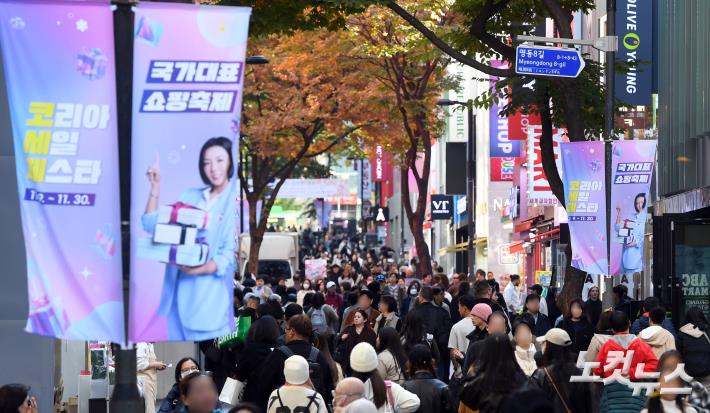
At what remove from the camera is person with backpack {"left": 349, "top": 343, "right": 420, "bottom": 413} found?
10.3 metres

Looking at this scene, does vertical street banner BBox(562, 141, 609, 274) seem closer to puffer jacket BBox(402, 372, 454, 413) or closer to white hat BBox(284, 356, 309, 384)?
puffer jacket BBox(402, 372, 454, 413)

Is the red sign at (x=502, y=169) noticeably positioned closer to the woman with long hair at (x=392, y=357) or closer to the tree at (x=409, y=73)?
the tree at (x=409, y=73)

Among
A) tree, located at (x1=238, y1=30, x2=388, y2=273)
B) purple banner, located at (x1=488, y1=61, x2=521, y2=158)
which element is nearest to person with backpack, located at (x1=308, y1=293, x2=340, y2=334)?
tree, located at (x1=238, y1=30, x2=388, y2=273)

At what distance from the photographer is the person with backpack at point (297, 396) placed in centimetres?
958

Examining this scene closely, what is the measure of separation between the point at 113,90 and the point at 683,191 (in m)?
21.4

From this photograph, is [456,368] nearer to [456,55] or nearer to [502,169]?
[456,55]

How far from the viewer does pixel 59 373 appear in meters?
13.7

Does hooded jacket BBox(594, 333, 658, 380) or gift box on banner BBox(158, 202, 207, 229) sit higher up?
gift box on banner BBox(158, 202, 207, 229)

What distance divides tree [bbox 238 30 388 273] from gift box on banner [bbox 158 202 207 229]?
99.5 ft

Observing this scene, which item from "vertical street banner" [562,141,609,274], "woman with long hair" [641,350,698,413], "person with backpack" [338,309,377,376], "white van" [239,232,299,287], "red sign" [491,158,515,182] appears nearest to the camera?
"woman with long hair" [641,350,698,413]

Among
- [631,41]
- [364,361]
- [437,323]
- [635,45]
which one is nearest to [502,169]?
[635,45]

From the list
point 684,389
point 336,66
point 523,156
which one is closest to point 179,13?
point 684,389

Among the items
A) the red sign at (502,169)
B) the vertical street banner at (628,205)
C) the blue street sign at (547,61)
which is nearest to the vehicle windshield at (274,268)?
the red sign at (502,169)

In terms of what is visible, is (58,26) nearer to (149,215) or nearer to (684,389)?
(149,215)
